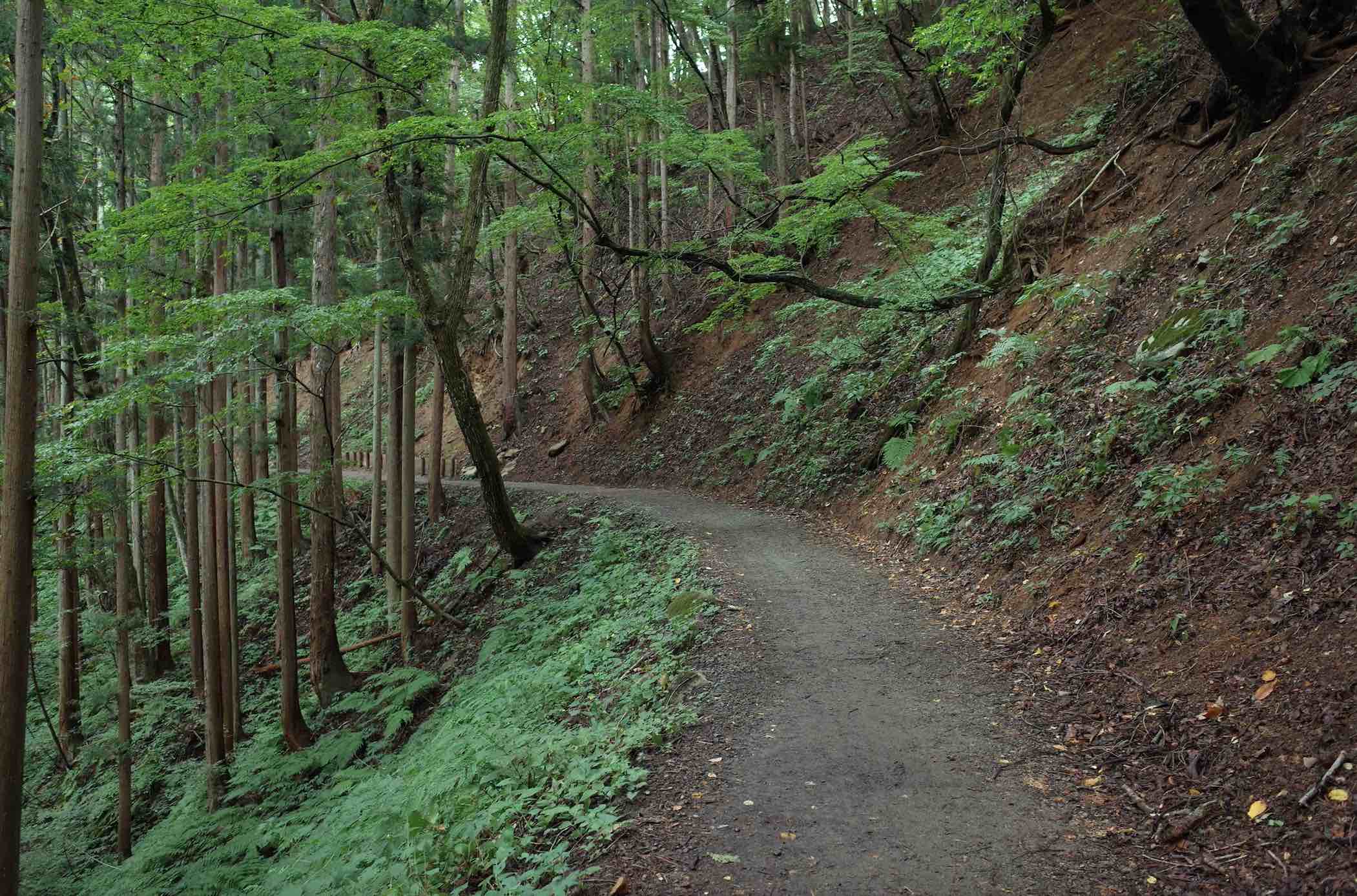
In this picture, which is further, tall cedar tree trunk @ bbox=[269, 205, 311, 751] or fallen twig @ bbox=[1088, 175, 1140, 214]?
fallen twig @ bbox=[1088, 175, 1140, 214]

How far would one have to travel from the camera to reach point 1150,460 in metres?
6.77

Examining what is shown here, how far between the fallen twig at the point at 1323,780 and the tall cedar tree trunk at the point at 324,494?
389 inches

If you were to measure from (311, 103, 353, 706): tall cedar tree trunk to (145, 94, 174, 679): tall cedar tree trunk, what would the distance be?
2.51 metres

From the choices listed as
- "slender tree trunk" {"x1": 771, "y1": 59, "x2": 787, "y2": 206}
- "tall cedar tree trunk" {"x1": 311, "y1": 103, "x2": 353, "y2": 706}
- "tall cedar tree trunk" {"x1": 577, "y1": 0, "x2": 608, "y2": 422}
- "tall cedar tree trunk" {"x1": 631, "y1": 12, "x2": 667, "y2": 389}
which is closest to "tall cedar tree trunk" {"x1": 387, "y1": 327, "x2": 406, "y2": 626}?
"tall cedar tree trunk" {"x1": 311, "y1": 103, "x2": 353, "y2": 706}

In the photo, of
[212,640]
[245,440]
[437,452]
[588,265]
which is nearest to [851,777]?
[212,640]

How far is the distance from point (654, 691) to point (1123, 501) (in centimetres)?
438

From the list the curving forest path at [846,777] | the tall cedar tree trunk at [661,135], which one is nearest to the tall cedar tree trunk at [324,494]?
the curving forest path at [846,777]

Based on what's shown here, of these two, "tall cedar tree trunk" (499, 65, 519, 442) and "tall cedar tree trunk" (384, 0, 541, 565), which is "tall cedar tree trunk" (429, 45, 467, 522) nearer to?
"tall cedar tree trunk" (384, 0, 541, 565)

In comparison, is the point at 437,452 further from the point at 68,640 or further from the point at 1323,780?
the point at 1323,780

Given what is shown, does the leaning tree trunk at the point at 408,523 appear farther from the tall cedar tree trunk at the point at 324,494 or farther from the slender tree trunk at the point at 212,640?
the slender tree trunk at the point at 212,640

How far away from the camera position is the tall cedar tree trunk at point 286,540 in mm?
10258

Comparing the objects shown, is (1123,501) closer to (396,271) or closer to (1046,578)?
(1046,578)

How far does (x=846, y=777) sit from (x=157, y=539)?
14.7 m

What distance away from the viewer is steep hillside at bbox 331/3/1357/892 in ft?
13.5
